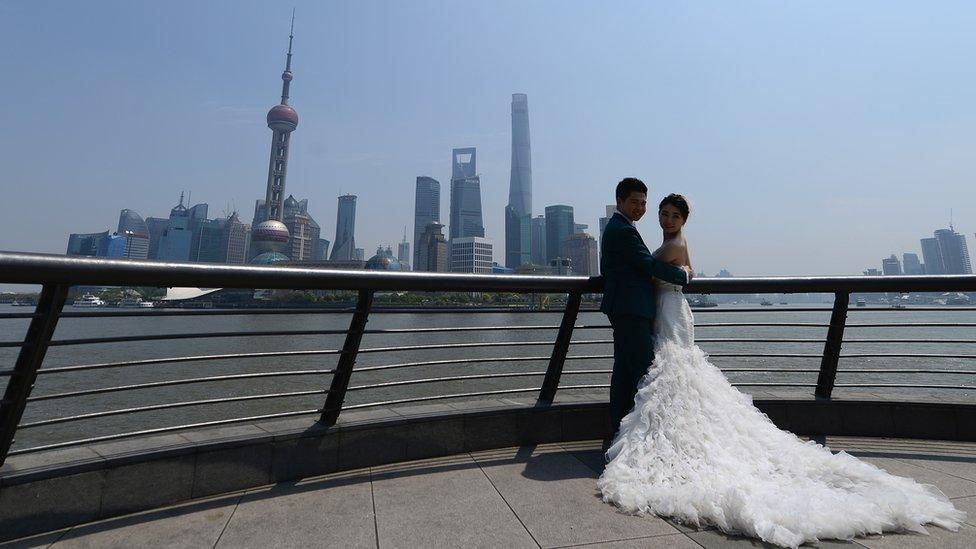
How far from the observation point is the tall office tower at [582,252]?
367ft

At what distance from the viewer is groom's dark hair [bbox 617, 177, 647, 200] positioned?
324cm

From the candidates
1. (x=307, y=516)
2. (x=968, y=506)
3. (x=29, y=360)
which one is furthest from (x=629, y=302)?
(x=29, y=360)

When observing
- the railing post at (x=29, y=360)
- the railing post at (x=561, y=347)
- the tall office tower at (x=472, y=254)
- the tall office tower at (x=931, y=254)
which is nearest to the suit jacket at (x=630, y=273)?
the railing post at (x=561, y=347)

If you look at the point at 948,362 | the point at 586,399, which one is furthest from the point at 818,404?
the point at 948,362

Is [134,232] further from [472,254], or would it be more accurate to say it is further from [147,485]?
[147,485]

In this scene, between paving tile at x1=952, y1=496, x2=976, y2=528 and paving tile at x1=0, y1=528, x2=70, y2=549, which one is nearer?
paving tile at x1=0, y1=528, x2=70, y2=549

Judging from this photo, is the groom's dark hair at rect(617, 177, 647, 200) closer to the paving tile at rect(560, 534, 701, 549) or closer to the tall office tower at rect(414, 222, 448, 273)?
the paving tile at rect(560, 534, 701, 549)

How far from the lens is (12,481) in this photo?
6.81 feet

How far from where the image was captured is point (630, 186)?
325 cm

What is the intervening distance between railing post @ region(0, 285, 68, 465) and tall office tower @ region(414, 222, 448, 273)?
141031 mm

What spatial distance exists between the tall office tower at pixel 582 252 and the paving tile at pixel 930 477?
107099 millimetres

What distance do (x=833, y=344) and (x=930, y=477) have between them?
1.10 m

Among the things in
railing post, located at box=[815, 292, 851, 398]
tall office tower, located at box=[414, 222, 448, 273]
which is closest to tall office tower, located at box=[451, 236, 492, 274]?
tall office tower, located at box=[414, 222, 448, 273]

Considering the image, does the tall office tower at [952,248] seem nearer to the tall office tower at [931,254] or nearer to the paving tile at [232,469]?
the tall office tower at [931,254]
